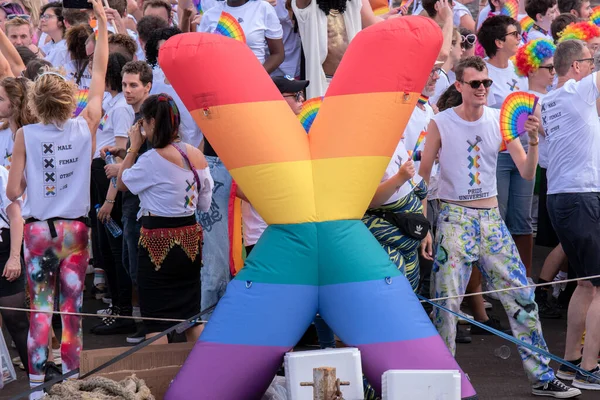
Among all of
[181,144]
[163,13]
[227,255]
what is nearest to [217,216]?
[227,255]

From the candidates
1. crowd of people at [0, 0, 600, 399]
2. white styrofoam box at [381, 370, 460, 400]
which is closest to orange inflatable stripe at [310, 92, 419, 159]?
crowd of people at [0, 0, 600, 399]

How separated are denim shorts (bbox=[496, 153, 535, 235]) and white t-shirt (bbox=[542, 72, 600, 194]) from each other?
44.4 inches

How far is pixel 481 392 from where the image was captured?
5926 millimetres

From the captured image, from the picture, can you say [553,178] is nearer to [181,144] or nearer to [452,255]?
[452,255]

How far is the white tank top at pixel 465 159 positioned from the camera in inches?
236

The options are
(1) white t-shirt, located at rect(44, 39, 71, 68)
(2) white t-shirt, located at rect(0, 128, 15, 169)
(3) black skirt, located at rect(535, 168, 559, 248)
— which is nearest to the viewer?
(2) white t-shirt, located at rect(0, 128, 15, 169)

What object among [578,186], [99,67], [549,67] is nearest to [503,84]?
[549,67]

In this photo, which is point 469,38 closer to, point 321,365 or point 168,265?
point 168,265

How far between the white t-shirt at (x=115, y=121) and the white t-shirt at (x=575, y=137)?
282 centimetres

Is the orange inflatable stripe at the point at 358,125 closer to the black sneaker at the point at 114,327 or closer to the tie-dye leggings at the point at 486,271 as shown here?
the tie-dye leggings at the point at 486,271

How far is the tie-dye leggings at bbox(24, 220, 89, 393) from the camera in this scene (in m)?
5.68

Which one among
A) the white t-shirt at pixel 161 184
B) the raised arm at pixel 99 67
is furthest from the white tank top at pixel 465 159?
the raised arm at pixel 99 67

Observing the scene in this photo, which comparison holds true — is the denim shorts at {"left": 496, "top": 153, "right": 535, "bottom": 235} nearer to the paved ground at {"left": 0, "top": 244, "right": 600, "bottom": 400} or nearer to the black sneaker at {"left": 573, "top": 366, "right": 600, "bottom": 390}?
the paved ground at {"left": 0, "top": 244, "right": 600, "bottom": 400}

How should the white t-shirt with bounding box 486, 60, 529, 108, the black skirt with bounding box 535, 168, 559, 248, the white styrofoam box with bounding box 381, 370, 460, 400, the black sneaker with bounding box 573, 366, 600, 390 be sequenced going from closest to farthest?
the white styrofoam box with bounding box 381, 370, 460, 400, the black sneaker with bounding box 573, 366, 600, 390, the white t-shirt with bounding box 486, 60, 529, 108, the black skirt with bounding box 535, 168, 559, 248
